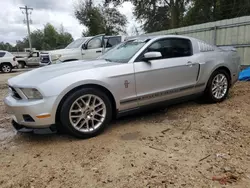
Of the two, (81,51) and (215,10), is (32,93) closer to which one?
(81,51)

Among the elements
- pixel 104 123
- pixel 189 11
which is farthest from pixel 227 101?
pixel 189 11

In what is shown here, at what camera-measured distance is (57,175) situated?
93.0 inches

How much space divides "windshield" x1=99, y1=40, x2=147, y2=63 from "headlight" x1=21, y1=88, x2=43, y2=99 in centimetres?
141

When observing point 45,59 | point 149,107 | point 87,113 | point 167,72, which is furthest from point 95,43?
point 87,113

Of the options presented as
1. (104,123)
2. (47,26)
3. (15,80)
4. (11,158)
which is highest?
(47,26)

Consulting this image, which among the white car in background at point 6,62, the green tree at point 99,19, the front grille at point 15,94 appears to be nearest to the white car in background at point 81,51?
the front grille at point 15,94

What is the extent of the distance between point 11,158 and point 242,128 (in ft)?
10.8

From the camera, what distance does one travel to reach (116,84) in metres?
3.36

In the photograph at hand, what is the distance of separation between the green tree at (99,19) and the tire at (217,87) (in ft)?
94.2

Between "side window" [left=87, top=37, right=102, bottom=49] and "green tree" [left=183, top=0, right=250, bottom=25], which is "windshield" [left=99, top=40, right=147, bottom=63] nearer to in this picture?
"side window" [left=87, top=37, right=102, bottom=49]

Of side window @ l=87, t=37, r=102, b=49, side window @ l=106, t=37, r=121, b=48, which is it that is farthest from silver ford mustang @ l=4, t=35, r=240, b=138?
side window @ l=106, t=37, r=121, b=48

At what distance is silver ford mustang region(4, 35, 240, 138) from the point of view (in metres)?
2.98

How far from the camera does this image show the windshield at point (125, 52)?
12.3 feet

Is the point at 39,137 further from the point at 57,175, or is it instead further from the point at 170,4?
the point at 170,4
